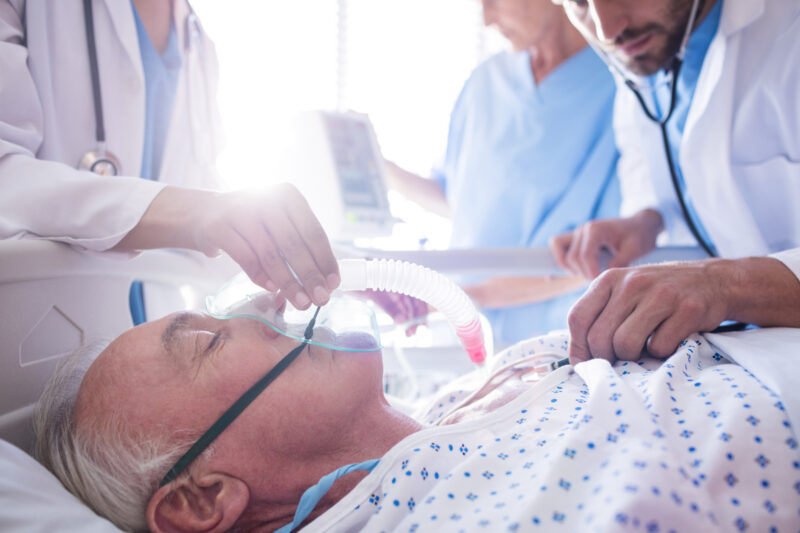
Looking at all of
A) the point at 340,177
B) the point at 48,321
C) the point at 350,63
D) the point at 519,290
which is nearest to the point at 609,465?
the point at 48,321

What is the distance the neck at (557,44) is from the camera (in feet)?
7.58

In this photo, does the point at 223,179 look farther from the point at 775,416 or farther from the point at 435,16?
the point at 435,16

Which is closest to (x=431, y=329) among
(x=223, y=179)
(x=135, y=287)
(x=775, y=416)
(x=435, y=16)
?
(x=223, y=179)

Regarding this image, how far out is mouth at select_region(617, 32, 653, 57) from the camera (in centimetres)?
159

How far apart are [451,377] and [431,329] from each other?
2.05 ft

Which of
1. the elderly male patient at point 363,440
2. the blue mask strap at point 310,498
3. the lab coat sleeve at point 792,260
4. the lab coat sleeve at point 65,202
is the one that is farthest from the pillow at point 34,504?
the lab coat sleeve at point 792,260

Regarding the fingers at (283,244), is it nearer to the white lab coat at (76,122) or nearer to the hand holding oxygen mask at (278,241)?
the hand holding oxygen mask at (278,241)

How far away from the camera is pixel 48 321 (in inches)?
40.9

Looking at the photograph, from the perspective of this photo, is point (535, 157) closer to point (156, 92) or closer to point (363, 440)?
point (156, 92)

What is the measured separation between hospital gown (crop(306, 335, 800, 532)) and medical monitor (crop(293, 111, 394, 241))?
81 cm

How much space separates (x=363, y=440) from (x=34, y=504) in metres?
0.49

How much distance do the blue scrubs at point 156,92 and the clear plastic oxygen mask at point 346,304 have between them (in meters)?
A: 0.71

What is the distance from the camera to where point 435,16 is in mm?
3877

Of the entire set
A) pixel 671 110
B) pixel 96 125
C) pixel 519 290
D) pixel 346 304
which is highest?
pixel 671 110
